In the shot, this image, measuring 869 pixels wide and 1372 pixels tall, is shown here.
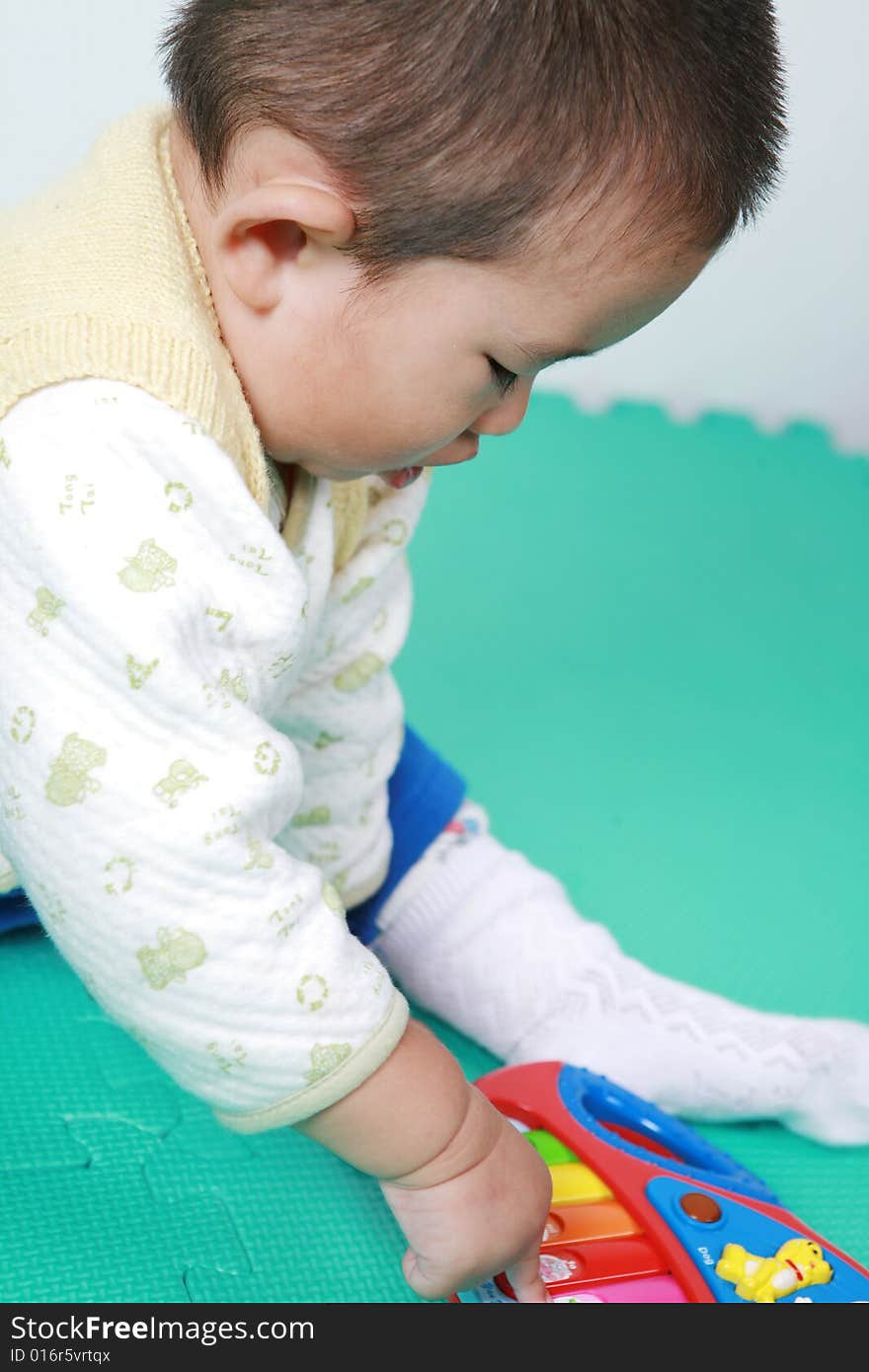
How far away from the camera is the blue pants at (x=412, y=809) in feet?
3.28

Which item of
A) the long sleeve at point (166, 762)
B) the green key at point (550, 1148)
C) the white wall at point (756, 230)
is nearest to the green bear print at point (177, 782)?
the long sleeve at point (166, 762)

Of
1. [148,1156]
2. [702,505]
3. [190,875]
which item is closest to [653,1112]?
[148,1156]

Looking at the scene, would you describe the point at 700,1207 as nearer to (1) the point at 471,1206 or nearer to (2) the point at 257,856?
(1) the point at 471,1206

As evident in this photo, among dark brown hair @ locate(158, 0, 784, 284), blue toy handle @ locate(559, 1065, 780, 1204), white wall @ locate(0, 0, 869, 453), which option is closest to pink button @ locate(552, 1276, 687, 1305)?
blue toy handle @ locate(559, 1065, 780, 1204)

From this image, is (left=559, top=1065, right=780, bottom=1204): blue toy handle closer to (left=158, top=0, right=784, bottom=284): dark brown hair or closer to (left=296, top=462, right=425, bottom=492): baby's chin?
(left=296, top=462, right=425, bottom=492): baby's chin

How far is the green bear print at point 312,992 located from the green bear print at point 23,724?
147mm

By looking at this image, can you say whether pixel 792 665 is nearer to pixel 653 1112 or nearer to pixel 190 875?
pixel 653 1112

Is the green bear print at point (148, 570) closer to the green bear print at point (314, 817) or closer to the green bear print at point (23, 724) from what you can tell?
the green bear print at point (23, 724)

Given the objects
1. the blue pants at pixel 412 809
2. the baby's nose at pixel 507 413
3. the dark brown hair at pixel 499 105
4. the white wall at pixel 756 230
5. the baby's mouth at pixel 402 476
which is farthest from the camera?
the white wall at pixel 756 230

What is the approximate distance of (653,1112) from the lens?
2.82 feet

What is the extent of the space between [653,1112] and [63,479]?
50 centimetres

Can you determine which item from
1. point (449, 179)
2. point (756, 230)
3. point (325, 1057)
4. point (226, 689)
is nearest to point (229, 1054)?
point (325, 1057)

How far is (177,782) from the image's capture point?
0.59 meters

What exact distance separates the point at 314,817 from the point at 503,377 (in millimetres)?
340
